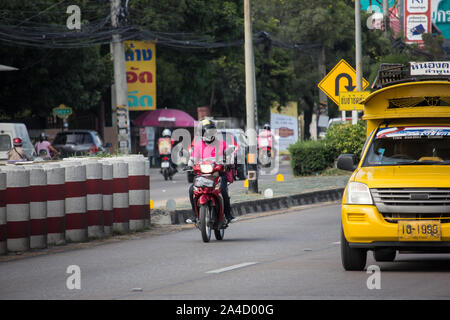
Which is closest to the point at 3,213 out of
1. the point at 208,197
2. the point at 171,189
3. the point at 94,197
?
the point at 94,197

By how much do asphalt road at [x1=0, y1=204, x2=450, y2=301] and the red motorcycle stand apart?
285 mm

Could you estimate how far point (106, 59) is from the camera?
44.6 metres

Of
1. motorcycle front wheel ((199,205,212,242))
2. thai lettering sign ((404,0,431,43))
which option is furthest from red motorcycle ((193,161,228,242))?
thai lettering sign ((404,0,431,43))

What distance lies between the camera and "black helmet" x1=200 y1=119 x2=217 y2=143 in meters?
15.3

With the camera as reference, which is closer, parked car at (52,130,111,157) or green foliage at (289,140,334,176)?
green foliage at (289,140,334,176)

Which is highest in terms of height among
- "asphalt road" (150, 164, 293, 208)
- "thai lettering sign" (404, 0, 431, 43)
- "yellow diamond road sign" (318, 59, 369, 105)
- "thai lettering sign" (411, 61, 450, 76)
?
"thai lettering sign" (404, 0, 431, 43)

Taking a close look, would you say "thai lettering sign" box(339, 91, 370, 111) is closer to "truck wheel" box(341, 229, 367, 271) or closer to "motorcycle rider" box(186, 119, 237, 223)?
"motorcycle rider" box(186, 119, 237, 223)

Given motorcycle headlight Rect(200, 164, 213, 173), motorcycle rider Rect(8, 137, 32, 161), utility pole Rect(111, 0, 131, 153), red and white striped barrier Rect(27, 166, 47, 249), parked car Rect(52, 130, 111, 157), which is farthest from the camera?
parked car Rect(52, 130, 111, 157)

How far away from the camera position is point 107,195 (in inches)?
632

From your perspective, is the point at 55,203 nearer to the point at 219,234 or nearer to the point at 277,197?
the point at 219,234

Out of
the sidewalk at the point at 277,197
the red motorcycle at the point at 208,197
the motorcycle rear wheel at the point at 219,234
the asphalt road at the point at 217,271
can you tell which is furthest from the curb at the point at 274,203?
the red motorcycle at the point at 208,197

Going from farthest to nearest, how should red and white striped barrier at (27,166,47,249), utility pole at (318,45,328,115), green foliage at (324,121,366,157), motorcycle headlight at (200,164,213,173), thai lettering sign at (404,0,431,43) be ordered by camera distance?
thai lettering sign at (404,0,431,43) < utility pole at (318,45,328,115) < green foliage at (324,121,366,157) < motorcycle headlight at (200,164,213,173) < red and white striped barrier at (27,166,47,249)

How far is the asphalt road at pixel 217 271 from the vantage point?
9.69m

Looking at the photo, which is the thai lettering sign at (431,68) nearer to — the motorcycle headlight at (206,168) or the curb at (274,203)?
the motorcycle headlight at (206,168)
